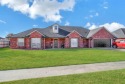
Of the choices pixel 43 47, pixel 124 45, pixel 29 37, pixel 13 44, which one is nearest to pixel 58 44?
pixel 43 47

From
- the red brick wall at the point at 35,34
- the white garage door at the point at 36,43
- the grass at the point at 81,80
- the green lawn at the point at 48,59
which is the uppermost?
the red brick wall at the point at 35,34

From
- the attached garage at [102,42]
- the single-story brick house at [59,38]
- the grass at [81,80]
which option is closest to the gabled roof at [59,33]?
the single-story brick house at [59,38]

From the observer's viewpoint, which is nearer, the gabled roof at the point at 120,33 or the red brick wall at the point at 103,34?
the red brick wall at the point at 103,34

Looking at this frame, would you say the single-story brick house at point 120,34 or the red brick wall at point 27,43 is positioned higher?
the single-story brick house at point 120,34

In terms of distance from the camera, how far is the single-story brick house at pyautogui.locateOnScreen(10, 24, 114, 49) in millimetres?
42750

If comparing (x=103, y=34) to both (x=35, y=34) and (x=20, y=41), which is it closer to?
(x=35, y=34)

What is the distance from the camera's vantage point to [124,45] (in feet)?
142

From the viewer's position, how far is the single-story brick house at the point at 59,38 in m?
42.8

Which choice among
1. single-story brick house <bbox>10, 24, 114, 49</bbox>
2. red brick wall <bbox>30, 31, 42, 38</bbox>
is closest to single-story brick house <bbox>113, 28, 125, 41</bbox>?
single-story brick house <bbox>10, 24, 114, 49</bbox>

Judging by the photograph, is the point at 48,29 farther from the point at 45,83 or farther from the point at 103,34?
the point at 45,83

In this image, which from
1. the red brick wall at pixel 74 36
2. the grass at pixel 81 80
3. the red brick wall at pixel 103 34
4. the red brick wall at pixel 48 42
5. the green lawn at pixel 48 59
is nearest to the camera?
the grass at pixel 81 80

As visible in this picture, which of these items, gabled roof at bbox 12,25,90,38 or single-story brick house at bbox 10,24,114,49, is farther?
gabled roof at bbox 12,25,90,38

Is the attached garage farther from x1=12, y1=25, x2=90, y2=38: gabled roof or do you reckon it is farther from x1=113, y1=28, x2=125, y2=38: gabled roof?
x1=113, y1=28, x2=125, y2=38: gabled roof

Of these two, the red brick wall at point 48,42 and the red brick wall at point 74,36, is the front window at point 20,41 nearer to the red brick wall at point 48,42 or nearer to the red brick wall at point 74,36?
the red brick wall at point 48,42
